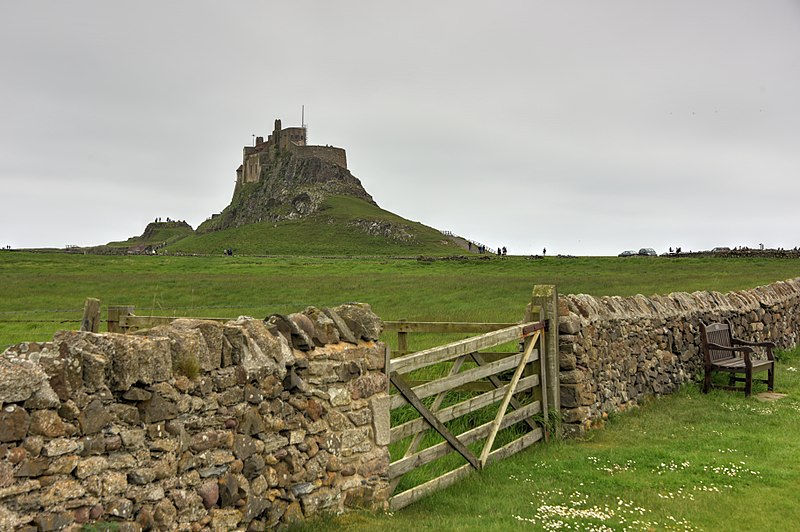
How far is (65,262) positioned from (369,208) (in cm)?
9120

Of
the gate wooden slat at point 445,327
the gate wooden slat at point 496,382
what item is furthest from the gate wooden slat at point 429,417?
the gate wooden slat at point 445,327

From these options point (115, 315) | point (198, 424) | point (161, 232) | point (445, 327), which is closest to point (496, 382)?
point (445, 327)

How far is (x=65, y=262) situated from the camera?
55.2m

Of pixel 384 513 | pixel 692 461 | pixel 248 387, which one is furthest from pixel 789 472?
pixel 248 387

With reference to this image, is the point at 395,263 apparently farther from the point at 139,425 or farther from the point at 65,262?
the point at 139,425

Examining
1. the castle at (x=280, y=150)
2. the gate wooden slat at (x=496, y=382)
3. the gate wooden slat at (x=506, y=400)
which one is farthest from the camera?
the castle at (x=280, y=150)

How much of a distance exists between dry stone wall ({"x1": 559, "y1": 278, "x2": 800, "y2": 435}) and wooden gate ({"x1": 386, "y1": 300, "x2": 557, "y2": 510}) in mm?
477

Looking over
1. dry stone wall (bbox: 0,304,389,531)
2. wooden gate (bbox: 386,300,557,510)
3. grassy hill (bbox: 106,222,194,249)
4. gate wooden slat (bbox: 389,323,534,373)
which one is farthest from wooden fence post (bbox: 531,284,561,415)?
grassy hill (bbox: 106,222,194,249)

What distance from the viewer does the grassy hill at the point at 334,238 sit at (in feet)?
318

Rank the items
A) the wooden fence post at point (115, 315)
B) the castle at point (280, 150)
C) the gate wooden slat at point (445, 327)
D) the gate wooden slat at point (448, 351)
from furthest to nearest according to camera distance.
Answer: the castle at point (280, 150) < the wooden fence post at point (115, 315) < the gate wooden slat at point (445, 327) < the gate wooden slat at point (448, 351)

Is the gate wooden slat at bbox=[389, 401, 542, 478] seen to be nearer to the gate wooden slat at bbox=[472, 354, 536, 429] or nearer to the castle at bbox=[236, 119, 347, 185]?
the gate wooden slat at bbox=[472, 354, 536, 429]

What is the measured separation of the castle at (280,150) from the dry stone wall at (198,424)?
508ft

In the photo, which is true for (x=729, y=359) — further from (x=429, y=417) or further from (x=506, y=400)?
(x=429, y=417)

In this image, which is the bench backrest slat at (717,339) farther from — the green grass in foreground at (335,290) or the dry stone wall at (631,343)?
the green grass in foreground at (335,290)
